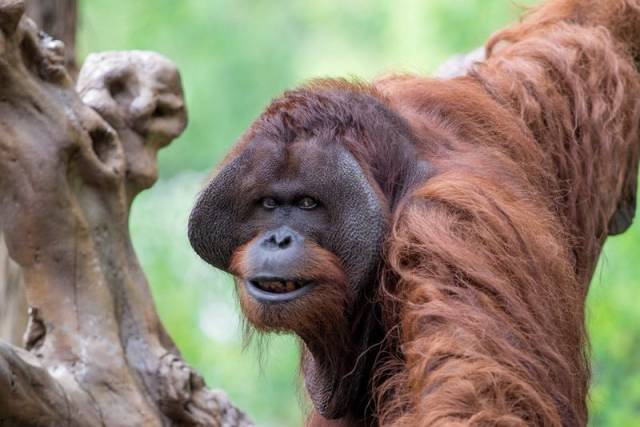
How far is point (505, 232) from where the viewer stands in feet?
12.2

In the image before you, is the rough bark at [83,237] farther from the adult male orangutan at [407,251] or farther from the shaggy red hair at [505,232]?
the shaggy red hair at [505,232]

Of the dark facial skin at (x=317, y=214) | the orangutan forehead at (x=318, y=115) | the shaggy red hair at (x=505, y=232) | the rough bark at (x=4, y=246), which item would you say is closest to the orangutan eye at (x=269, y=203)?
the dark facial skin at (x=317, y=214)

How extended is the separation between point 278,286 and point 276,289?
0.05 feet

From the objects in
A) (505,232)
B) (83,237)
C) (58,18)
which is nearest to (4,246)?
(58,18)

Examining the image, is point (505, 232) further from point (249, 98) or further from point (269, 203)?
point (249, 98)

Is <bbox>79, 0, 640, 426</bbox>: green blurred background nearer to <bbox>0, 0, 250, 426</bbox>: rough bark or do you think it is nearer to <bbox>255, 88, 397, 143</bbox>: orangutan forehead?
<bbox>0, 0, 250, 426</bbox>: rough bark

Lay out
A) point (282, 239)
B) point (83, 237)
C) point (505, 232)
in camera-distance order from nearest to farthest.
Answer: point (505, 232), point (282, 239), point (83, 237)

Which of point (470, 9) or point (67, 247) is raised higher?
point (470, 9)

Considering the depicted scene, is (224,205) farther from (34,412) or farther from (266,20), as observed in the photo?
(266,20)

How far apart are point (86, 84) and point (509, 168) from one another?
69.6 inches

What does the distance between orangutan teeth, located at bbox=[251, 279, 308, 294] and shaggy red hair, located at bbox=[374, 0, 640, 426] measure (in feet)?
0.90

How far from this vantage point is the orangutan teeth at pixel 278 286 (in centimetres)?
388

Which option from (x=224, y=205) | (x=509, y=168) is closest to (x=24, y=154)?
(x=224, y=205)

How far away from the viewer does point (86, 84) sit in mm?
4871
